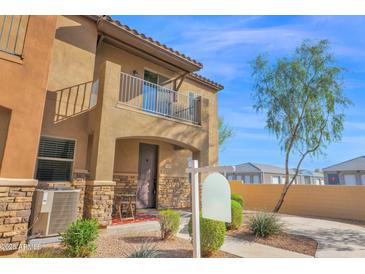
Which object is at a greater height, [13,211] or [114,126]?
[114,126]

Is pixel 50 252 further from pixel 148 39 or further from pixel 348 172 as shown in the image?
pixel 348 172

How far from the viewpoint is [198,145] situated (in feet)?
30.6

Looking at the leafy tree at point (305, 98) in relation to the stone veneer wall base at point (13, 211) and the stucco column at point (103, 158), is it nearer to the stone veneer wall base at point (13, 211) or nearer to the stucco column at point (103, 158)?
the stucco column at point (103, 158)

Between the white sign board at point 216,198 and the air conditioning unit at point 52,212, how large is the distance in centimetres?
412

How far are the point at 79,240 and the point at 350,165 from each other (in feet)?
85.8

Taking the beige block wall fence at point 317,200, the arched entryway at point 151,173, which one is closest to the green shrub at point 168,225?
the arched entryway at point 151,173

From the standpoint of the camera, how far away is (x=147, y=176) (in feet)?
34.0

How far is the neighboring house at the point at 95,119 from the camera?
481 cm

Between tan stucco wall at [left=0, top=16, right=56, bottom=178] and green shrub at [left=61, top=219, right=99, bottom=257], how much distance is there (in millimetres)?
1557

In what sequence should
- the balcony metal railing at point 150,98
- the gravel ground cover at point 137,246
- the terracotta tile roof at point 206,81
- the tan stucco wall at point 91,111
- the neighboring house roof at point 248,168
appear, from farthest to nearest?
the neighboring house roof at point 248,168
the terracotta tile roof at point 206,81
the balcony metal railing at point 150,98
the tan stucco wall at point 91,111
the gravel ground cover at point 137,246

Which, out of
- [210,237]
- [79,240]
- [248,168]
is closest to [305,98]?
[210,237]

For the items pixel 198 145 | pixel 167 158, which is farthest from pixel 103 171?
pixel 167 158

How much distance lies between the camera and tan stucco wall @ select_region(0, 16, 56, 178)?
464 cm
